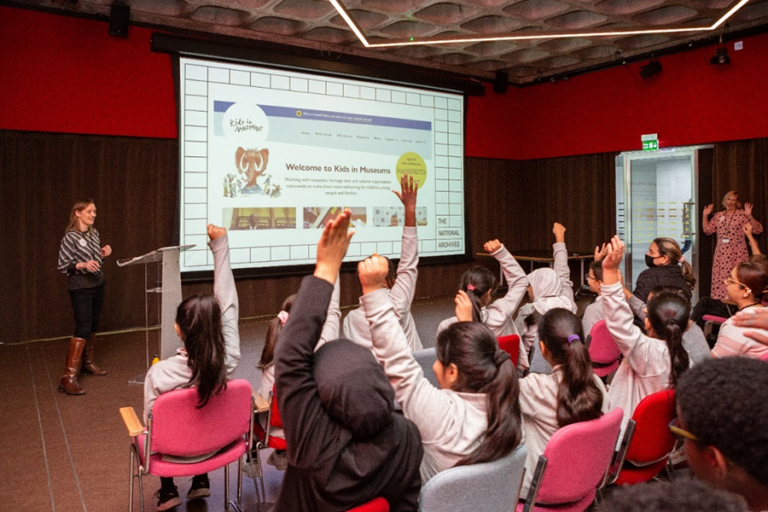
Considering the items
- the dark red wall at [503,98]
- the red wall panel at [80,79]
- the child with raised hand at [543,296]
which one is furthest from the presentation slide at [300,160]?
the child with raised hand at [543,296]

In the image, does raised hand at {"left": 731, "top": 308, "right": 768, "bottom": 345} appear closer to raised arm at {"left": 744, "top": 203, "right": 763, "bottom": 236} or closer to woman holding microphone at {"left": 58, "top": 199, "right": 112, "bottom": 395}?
woman holding microphone at {"left": 58, "top": 199, "right": 112, "bottom": 395}

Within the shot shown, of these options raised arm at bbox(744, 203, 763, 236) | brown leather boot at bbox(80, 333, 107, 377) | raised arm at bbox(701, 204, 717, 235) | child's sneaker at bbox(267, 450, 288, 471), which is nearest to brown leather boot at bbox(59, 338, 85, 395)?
brown leather boot at bbox(80, 333, 107, 377)

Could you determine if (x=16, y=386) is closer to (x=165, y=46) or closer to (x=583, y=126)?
(x=165, y=46)

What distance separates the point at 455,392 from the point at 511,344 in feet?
5.27

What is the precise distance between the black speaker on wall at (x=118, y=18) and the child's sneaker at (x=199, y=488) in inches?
214

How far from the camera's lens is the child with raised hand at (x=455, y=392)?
1585 mm

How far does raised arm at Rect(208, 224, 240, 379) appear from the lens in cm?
269

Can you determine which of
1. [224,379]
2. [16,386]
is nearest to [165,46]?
[16,386]

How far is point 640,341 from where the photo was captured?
248cm

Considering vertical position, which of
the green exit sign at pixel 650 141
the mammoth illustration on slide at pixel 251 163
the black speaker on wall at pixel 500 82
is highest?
the black speaker on wall at pixel 500 82

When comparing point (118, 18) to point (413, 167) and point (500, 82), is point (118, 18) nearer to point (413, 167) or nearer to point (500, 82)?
point (413, 167)

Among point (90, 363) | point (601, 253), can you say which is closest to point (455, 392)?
point (601, 253)

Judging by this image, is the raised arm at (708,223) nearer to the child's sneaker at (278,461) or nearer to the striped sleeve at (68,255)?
the child's sneaker at (278,461)

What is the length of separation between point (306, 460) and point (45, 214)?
6.21 m
